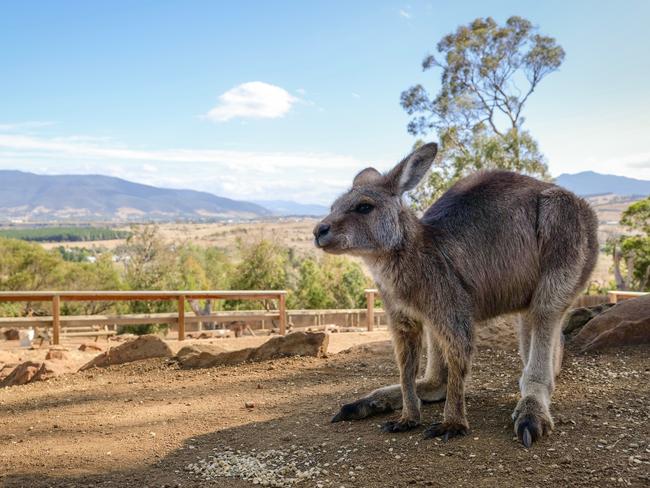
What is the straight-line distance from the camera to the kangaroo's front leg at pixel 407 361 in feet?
13.6

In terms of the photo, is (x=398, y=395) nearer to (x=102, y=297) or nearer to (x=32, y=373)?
(x=32, y=373)

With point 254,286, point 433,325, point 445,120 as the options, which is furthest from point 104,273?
point 433,325

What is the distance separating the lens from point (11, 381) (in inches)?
303

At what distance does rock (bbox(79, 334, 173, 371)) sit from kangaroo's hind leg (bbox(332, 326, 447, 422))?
161 inches

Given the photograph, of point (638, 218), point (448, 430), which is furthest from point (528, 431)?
point (638, 218)

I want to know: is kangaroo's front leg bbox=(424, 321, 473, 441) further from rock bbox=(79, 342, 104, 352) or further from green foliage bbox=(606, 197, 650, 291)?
green foliage bbox=(606, 197, 650, 291)

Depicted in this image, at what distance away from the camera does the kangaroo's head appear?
12.5 ft

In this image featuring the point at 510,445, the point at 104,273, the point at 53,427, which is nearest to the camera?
the point at 510,445

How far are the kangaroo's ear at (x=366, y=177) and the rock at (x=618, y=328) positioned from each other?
10.1 feet

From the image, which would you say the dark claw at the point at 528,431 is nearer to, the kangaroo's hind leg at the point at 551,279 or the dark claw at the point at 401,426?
the kangaroo's hind leg at the point at 551,279

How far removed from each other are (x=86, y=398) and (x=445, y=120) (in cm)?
2589

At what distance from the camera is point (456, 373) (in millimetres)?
3883

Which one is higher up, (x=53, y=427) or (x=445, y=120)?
(x=445, y=120)

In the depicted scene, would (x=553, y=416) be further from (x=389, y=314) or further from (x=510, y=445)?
(x=389, y=314)
